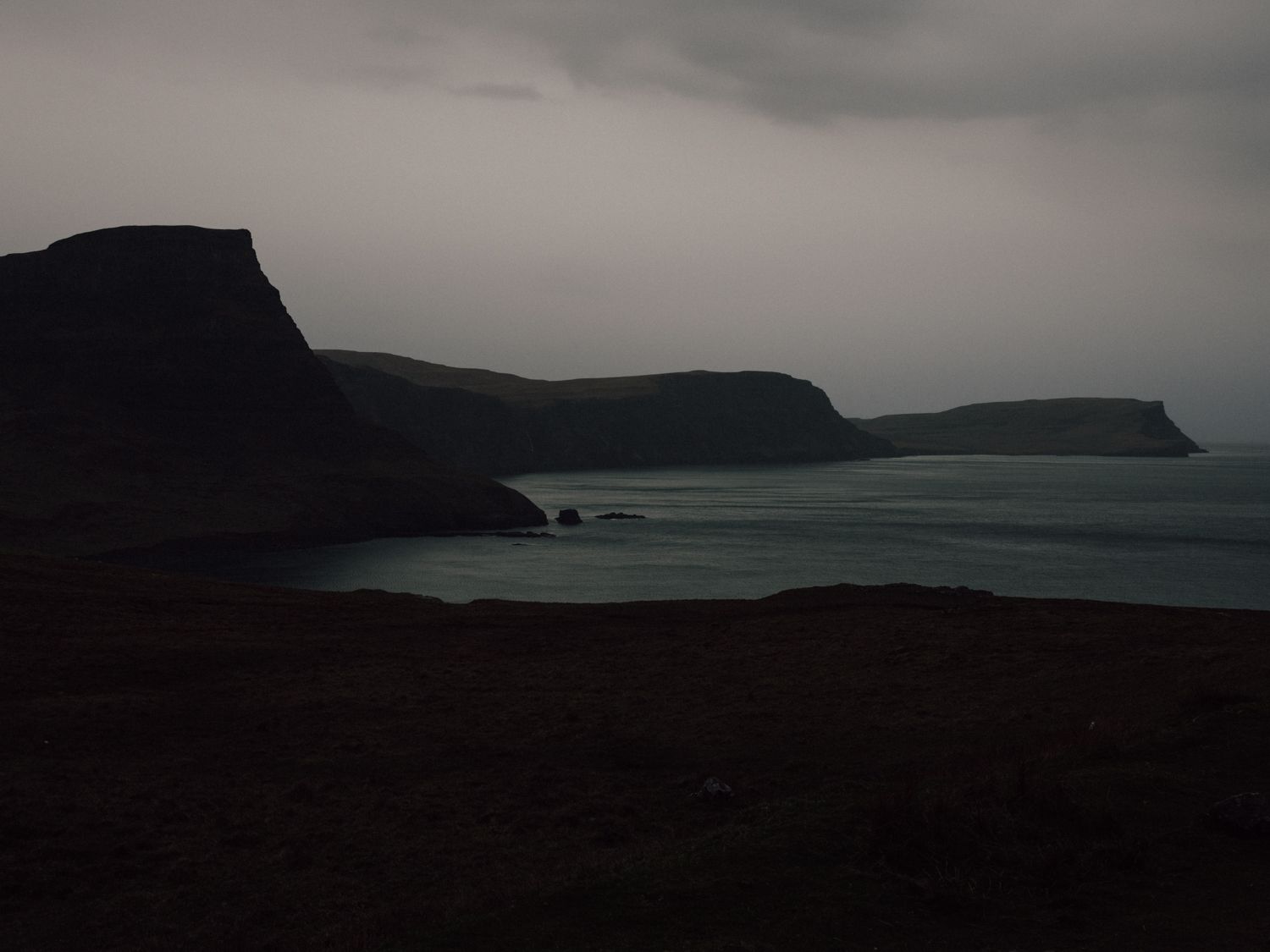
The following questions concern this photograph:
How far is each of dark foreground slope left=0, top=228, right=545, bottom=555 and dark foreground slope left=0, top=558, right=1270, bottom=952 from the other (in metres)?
71.9

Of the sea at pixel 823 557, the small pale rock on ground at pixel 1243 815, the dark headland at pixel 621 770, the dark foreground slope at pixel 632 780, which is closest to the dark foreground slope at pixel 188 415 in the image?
the sea at pixel 823 557

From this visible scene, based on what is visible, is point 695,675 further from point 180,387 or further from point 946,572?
point 180,387

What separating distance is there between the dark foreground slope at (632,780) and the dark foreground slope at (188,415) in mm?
71864

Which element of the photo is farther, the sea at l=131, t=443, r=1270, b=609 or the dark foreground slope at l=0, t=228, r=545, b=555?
the dark foreground slope at l=0, t=228, r=545, b=555

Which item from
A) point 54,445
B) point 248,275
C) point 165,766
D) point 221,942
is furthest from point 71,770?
point 248,275

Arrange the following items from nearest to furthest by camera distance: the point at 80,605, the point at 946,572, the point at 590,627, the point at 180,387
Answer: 1. the point at 80,605
2. the point at 590,627
3. the point at 946,572
4. the point at 180,387

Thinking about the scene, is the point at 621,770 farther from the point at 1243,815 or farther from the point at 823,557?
the point at 823,557

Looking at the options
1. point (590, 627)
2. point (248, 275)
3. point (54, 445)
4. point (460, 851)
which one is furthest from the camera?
point (248, 275)

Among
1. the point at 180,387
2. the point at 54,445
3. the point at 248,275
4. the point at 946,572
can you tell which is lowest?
the point at 946,572

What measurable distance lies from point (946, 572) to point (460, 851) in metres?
75.2

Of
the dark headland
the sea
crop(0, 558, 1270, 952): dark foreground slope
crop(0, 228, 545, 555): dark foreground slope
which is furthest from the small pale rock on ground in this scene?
crop(0, 228, 545, 555): dark foreground slope

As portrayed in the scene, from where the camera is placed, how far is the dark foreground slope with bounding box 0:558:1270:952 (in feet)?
39.6

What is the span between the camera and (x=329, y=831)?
18469 millimetres

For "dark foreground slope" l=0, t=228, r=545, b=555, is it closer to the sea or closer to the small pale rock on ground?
the sea
